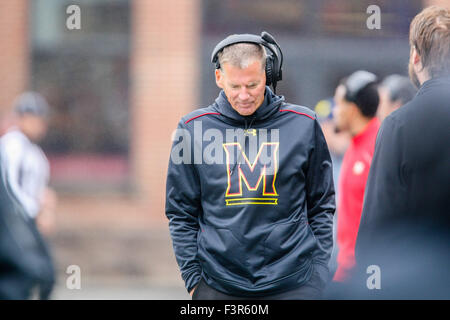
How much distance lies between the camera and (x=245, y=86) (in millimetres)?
3055

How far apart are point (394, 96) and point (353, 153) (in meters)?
0.83

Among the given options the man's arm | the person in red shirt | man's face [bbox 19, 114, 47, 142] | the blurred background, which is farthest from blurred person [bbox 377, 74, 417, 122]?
the blurred background

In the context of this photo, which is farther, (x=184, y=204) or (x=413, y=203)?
(x=184, y=204)

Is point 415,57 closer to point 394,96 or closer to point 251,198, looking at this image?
point 251,198

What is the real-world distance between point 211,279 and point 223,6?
6.77 metres

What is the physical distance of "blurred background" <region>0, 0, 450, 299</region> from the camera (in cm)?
931

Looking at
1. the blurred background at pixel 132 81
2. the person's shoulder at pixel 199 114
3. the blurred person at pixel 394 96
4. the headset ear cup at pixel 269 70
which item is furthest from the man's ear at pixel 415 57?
the blurred background at pixel 132 81

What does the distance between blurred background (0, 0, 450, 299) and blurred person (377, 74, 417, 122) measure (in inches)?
170

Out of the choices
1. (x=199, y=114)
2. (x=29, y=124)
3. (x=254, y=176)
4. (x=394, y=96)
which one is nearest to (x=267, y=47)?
(x=199, y=114)

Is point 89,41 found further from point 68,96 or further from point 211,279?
point 211,279

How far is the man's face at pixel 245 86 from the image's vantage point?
9.96 feet

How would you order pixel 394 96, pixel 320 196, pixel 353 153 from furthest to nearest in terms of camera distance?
pixel 394 96, pixel 353 153, pixel 320 196

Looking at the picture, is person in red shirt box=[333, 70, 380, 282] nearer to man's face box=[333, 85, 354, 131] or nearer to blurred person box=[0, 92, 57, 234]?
man's face box=[333, 85, 354, 131]

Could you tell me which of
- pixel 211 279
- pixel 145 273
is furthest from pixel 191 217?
pixel 145 273
